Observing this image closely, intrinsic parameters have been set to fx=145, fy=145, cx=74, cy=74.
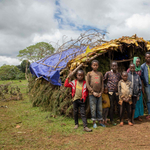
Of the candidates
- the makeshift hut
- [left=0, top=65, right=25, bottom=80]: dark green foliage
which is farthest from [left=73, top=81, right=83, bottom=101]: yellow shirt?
[left=0, top=65, right=25, bottom=80]: dark green foliage

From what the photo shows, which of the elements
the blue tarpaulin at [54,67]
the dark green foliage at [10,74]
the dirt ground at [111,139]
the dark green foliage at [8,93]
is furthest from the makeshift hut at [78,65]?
the dark green foliage at [10,74]

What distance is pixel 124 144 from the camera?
9.96 feet

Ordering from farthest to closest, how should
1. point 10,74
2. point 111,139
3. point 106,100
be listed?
point 10,74
point 106,100
point 111,139

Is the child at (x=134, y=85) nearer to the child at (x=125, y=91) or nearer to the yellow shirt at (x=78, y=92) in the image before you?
the child at (x=125, y=91)

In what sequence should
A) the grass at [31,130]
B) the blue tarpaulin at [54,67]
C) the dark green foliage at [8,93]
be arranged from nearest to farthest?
1. the grass at [31,130]
2. the blue tarpaulin at [54,67]
3. the dark green foliage at [8,93]

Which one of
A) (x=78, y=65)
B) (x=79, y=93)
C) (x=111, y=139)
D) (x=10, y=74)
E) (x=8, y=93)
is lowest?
(x=111, y=139)

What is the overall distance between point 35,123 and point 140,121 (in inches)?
127

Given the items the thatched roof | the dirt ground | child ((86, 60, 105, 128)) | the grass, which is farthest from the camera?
the thatched roof

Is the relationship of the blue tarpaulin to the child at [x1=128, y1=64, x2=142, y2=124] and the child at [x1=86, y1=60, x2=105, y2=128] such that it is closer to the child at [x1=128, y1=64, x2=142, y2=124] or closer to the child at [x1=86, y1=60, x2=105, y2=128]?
the child at [x1=86, y1=60, x2=105, y2=128]

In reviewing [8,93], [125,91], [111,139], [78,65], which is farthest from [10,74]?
[111,139]

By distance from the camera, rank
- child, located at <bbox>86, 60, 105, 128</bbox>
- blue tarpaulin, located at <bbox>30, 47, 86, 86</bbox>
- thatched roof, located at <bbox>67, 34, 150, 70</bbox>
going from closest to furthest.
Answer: child, located at <bbox>86, 60, 105, 128</bbox> → thatched roof, located at <bbox>67, 34, 150, 70</bbox> → blue tarpaulin, located at <bbox>30, 47, 86, 86</bbox>

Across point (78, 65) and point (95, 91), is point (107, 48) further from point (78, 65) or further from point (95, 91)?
point (95, 91)

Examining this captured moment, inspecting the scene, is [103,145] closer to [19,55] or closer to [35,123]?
[35,123]

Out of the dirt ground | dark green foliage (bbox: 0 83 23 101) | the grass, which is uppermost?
dark green foliage (bbox: 0 83 23 101)
